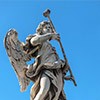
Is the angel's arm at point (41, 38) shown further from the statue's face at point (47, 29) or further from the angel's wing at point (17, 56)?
the angel's wing at point (17, 56)

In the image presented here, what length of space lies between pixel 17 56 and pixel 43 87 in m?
1.19

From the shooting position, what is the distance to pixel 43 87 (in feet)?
40.9

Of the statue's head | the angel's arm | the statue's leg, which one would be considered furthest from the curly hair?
the statue's leg

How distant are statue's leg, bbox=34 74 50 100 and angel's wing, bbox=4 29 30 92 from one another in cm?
55

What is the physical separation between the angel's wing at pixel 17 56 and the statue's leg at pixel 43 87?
1.80 feet

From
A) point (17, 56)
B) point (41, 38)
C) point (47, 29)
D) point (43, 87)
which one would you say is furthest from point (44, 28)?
point (43, 87)

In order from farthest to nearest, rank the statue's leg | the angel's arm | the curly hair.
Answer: the curly hair, the angel's arm, the statue's leg

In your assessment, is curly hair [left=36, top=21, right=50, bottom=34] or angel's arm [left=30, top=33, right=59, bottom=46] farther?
curly hair [left=36, top=21, right=50, bottom=34]

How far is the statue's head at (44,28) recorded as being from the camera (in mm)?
13211

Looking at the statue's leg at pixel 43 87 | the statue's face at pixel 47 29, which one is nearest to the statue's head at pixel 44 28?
the statue's face at pixel 47 29

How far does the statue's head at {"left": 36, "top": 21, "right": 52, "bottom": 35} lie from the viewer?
13211mm

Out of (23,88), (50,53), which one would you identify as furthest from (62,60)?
(23,88)

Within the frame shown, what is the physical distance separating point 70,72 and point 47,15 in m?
1.62

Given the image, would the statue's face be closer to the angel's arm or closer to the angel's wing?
the angel's arm
